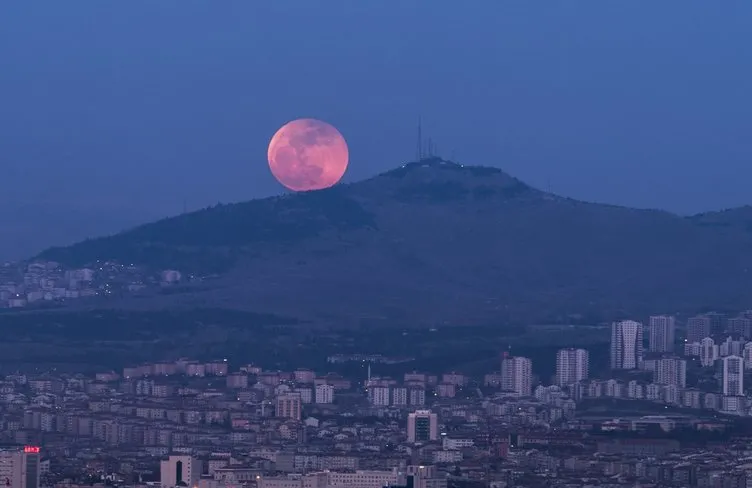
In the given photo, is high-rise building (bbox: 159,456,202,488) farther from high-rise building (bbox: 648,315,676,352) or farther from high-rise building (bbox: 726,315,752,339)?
high-rise building (bbox: 726,315,752,339)

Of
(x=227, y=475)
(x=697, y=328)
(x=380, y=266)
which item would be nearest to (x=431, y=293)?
(x=380, y=266)

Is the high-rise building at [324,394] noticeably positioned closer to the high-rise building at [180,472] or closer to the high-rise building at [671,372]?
the high-rise building at [671,372]

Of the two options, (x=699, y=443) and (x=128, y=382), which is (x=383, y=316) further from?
(x=699, y=443)

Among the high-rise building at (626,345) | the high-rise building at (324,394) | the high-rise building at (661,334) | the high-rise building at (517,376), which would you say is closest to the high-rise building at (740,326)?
the high-rise building at (661,334)

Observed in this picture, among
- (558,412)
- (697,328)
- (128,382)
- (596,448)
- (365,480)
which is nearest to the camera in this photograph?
(365,480)

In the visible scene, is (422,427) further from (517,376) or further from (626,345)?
(626,345)

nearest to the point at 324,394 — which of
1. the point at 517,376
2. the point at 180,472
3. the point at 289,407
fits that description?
the point at 289,407
